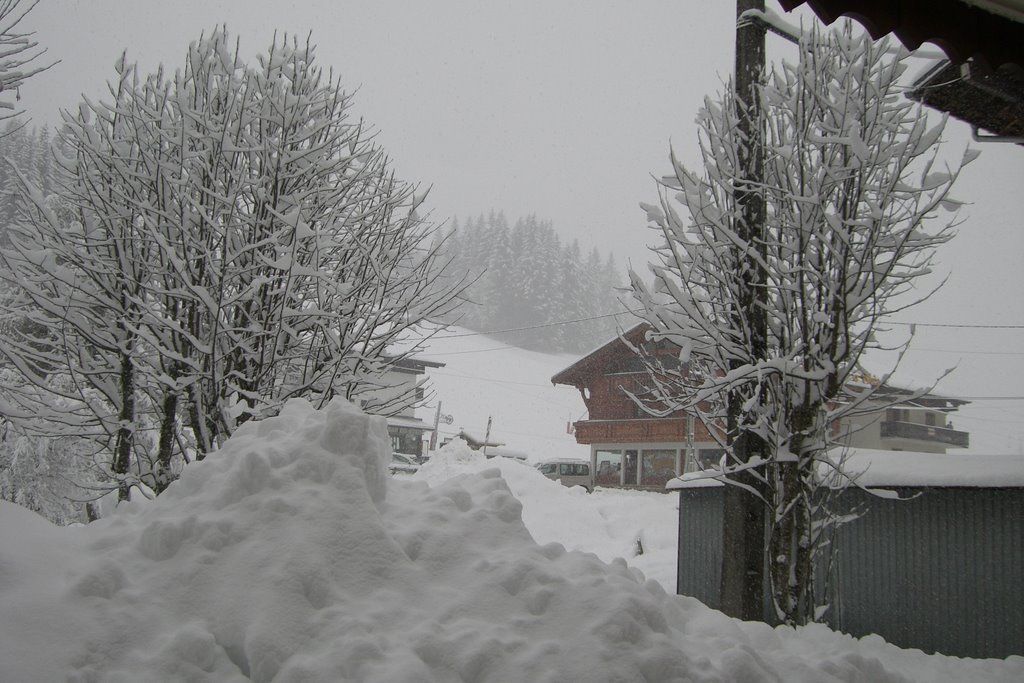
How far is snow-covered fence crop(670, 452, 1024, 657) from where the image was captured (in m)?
8.54

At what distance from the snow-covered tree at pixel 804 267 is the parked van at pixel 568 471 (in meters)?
26.8

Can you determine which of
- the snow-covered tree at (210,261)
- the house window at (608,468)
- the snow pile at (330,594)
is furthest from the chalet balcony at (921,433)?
the snow pile at (330,594)

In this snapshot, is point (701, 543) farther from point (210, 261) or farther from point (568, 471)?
point (568, 471)

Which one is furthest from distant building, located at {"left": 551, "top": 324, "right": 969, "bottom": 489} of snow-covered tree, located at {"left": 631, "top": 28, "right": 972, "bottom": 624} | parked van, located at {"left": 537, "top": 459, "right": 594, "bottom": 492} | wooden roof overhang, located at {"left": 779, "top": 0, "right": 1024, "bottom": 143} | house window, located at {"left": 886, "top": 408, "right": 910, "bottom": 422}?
wooden roof overhang, located at {"left": 779, "top": 0, "right": 1024, "bottom": 143}

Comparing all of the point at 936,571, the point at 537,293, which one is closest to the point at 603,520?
the point at 936,571

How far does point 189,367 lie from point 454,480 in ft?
11.7

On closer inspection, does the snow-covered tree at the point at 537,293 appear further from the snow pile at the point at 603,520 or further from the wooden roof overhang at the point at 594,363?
the snow pile at the point at 603,520

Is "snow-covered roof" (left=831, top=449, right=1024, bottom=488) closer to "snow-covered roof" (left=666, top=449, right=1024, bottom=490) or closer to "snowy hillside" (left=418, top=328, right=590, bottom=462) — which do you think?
"snow-covered roof" (left=666, top=449, right=1024, bottom=490)

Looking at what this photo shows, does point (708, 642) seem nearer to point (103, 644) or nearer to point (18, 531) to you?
point (103, 644)

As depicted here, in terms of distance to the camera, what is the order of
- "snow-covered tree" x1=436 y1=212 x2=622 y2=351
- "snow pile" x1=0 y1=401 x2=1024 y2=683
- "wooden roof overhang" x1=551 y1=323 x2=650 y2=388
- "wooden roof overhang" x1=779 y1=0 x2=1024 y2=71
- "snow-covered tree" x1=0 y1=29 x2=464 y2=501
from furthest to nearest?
"snow-covered tree" x1=436 y1=212 x2=622 y2=351 → "wooden roof overhang" x1=551 y1=323 x2=650 y2=388 → "snow-covered tree" x1=0 y1=29 x2=464 y2=501 → "wooden roof overhang" x1=779 y1=0 x2=1024 y2=71 → "snow pile" x1=0 y1=401 x2=1024 y2=683

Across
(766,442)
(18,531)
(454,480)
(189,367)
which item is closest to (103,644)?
(18,531)

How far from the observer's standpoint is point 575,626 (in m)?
2.92

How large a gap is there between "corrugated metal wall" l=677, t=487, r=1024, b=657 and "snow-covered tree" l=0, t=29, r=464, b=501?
6737 mm

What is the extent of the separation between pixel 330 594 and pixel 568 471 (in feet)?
102
